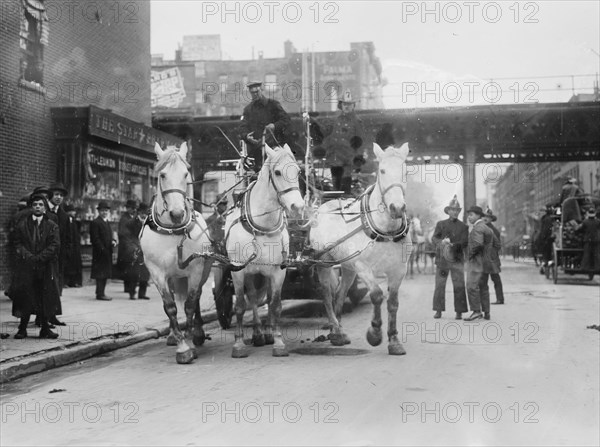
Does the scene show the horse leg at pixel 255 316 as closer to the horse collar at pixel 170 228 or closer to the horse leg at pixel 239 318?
the horse leg at pixel 239 318

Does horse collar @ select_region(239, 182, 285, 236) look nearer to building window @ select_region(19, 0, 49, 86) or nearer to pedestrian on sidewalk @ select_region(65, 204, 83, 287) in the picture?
pedestrian on sidewalk @ select_region(65, 204, 83, 287)

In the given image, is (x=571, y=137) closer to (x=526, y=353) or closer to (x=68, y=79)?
(x=68, y=79)

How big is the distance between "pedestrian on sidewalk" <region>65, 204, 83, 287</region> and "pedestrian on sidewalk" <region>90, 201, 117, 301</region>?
1.34ft

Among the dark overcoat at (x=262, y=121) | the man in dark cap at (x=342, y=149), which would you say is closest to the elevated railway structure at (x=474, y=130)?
the man in dark cap at (x=342, y=149)

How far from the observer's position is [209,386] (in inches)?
270

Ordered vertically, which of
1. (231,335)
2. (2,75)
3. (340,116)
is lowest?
(231,335)

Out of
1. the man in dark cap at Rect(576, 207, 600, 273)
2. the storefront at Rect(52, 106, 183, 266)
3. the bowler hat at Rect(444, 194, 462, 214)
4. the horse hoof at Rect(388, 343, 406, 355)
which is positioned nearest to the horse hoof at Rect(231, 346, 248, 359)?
the horse hoof at Rect(388, 343, 406, 355)

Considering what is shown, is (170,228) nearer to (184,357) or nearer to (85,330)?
(184,357)

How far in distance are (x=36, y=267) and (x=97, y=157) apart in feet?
32.5

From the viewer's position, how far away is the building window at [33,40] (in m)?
16.5

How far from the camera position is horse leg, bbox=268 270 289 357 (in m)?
8.48

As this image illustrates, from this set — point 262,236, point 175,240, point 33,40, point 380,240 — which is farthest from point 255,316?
point 33,40

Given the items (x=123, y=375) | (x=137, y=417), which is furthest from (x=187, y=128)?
(x=137, y=417)

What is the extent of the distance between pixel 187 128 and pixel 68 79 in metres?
14.6
